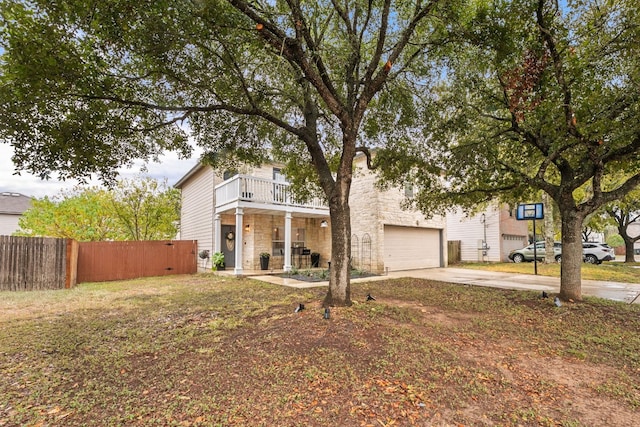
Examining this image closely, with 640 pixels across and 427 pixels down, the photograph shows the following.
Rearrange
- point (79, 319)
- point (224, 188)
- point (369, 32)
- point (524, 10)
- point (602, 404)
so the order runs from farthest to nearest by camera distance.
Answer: point (224, 188)
point (369, 32)
point (79, 319)
point (524, 10)
point (602, 404)

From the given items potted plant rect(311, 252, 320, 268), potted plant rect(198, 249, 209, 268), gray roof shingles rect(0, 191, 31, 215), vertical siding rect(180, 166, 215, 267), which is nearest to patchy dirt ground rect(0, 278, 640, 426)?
potted plant rect(198, 249, 209, 268)

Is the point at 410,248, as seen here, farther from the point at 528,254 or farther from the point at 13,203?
the point at 13,203

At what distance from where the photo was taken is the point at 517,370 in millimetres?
3650

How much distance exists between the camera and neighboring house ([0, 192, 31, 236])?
951 inches

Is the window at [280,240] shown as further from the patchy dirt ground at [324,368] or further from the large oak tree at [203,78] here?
the patchy dirt ground at [324,368]

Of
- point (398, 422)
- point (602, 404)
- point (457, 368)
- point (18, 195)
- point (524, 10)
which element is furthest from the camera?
point (18, 195)

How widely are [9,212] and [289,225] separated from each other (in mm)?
25155

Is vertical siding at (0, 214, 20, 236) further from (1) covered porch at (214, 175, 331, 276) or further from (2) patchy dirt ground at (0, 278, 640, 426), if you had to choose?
(2) patchy dirt ground at (0, 278, 640, 426)

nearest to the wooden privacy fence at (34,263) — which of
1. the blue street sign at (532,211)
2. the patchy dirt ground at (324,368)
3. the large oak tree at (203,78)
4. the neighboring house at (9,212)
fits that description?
the patchy dirt ground at (324,368)

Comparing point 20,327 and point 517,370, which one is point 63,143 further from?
point 517,370

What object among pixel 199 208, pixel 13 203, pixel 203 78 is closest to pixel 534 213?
pixel 203 78

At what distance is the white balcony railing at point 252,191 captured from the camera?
489 inches

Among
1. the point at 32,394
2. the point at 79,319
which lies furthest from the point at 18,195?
the point at 32,394

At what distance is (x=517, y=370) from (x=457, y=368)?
0.71 m
